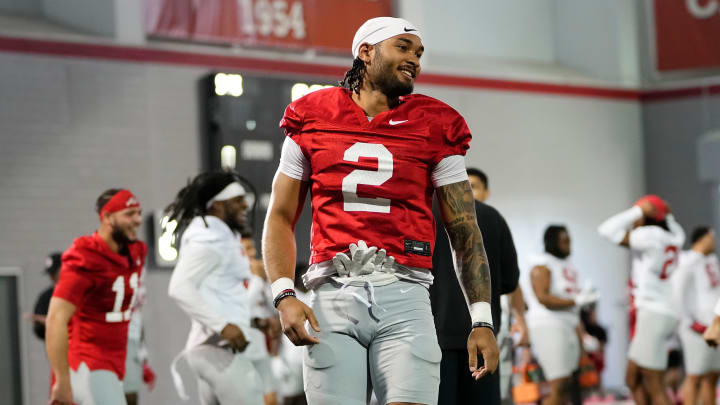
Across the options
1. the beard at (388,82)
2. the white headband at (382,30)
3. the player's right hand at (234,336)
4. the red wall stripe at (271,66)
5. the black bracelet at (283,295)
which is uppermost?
the red wall stripe at (271,66)

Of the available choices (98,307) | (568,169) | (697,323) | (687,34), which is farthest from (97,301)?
(687,34)

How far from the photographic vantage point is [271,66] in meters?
13.4

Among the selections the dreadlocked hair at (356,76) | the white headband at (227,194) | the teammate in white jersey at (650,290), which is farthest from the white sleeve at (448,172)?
the teammate in white jersey at (650,290)

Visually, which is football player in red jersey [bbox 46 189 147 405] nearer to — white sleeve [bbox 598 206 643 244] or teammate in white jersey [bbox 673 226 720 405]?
white sleeve [bbox 598 206 643 244]

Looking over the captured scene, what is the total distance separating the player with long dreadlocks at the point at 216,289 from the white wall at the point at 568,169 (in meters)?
8.40

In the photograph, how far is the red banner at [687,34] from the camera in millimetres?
16297

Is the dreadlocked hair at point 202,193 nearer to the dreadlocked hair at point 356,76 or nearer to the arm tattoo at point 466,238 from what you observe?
the dreadlocked hair at point 356,76

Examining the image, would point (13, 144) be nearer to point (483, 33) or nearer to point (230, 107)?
point (230, 107)

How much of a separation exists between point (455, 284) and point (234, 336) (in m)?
1.32

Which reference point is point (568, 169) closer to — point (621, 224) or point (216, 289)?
point (621, 224)

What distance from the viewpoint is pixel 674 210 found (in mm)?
17203

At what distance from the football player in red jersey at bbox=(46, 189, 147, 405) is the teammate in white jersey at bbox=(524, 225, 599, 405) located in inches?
176

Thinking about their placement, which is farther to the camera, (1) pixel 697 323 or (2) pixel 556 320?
(1) pixel 697 323

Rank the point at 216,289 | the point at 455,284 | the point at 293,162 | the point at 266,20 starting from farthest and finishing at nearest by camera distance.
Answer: the point at 266,20
the point at 216,289
the point at 455,284
the point at 293,162
